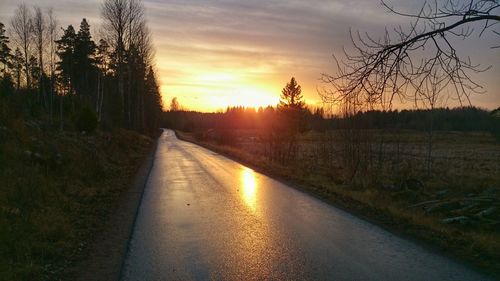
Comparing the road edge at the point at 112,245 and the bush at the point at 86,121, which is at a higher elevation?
the bush at the point at 86,121

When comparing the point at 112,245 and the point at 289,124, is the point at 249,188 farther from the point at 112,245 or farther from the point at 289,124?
the point at 289,124

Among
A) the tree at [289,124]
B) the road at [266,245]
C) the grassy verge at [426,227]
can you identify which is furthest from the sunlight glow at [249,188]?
the tree at [289,124]

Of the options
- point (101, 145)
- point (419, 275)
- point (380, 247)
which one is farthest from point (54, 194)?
point (101, 145)

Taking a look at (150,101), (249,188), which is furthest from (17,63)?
(249,188)

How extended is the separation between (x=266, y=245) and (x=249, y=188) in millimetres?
7336

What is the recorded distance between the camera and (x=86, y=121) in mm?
25938

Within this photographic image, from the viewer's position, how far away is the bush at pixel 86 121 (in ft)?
84.6

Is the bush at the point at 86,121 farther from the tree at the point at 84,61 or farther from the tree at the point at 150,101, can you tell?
the tree at the point at 150,101

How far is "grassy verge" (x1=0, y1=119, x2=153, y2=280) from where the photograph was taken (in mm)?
6688

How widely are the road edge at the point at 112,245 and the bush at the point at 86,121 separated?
14.5 m

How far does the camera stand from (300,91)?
148 ft

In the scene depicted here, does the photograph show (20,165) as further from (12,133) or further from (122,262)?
(122,262)

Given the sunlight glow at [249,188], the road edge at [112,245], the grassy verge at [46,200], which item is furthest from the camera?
the sunlight glow at [249,188]

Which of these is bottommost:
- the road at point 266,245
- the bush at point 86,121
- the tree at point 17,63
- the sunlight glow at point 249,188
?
the sunlight glow at point 249,188
